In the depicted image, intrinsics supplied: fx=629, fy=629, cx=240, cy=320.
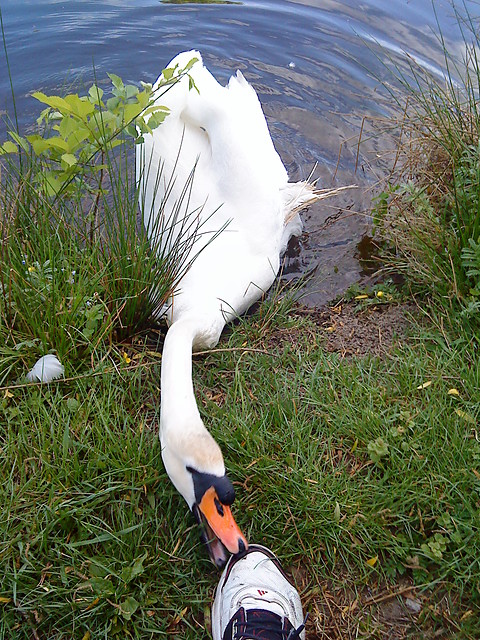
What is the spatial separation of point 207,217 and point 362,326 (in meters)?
1.03

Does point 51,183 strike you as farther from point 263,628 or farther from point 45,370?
point 263,628

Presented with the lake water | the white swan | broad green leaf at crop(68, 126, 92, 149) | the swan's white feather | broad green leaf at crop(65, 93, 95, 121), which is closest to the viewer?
the white swan

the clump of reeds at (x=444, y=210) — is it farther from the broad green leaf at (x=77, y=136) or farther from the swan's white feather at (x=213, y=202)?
the broad green leaf at (x=77, y=136)

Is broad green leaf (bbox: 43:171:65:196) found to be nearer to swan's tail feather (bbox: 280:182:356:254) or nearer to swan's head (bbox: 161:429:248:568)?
swan's head (bbox: 161:429:248:568)

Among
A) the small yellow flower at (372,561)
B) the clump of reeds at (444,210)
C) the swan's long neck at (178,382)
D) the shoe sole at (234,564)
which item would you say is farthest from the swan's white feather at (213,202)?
the small yellow flower at (372,561)

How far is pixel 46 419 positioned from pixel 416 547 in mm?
1513

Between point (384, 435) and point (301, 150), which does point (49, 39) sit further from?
point (384, 435)

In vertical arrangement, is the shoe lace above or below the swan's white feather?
below

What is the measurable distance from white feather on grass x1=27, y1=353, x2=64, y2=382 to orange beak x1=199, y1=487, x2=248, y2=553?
86 cm

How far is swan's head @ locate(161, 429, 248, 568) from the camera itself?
218 centimetres

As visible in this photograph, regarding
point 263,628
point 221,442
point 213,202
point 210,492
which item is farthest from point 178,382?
point 213,202

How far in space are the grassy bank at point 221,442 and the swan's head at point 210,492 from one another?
5.4 inches

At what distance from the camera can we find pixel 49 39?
19.9 feet

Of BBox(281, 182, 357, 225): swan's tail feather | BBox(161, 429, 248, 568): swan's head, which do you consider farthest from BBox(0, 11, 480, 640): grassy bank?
BBox(281, 182, 357, 225): swan's tail feather
